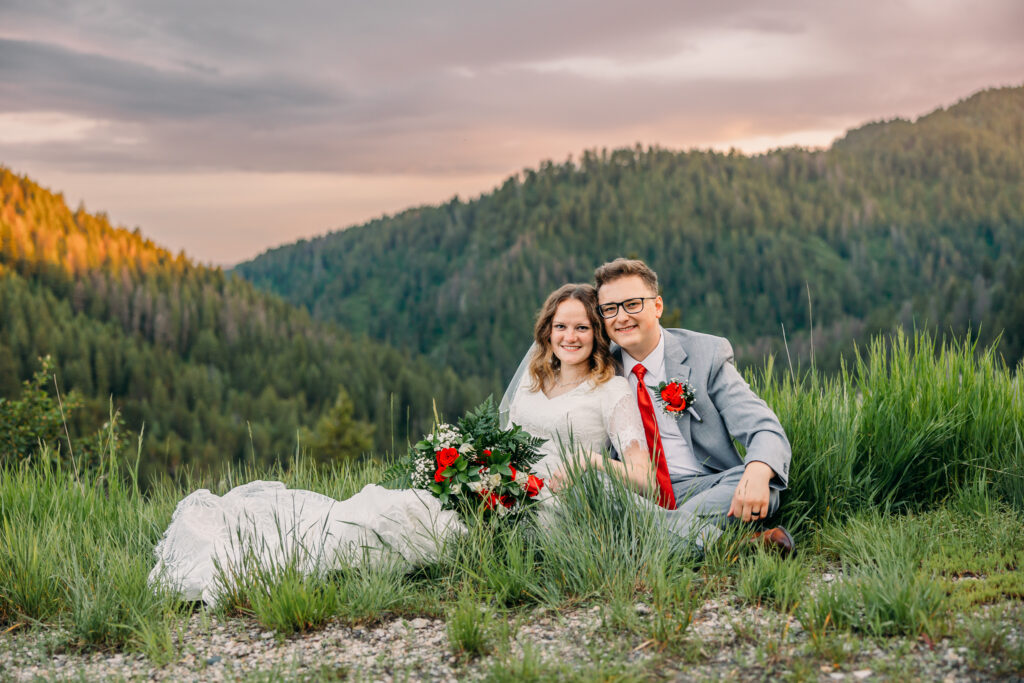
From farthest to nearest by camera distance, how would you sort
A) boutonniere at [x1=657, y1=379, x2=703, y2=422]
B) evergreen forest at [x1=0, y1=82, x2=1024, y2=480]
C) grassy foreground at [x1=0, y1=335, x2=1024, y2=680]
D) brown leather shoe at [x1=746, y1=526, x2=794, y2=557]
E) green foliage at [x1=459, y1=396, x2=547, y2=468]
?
evergreen forest at [x1=0, y1=82, x2=1024, y2=480]
boutonniere at [x1=657, y1=379, x2=703, y2=422]
green foliage at [x1=459, y1=396, x2=547, y2=468]
brown leather shoe at [x1=746, y1=526, x2=794, y2=557]
grassy foreground at [x1=0, y1=335, x2=1024, y2=680]

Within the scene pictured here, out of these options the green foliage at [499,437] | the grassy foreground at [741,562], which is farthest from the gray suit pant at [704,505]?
the green foliage at [499,437]

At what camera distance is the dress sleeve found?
447 cm

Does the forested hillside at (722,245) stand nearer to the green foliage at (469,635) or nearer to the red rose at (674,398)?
the red rose at (674,398)

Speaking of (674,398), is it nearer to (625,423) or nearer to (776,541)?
(625,423)

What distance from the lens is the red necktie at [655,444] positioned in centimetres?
443

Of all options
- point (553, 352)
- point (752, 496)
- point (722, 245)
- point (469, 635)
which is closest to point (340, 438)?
point (553, 352)

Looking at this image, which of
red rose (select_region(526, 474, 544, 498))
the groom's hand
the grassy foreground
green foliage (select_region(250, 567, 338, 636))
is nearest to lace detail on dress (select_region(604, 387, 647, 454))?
the grassy foreground

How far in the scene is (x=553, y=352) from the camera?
491cm

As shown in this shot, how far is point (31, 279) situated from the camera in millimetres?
104750

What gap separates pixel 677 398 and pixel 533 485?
3.07ft

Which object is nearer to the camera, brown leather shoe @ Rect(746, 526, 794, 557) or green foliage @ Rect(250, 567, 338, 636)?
green foliage @ Rect(250, 567, 338, 636)

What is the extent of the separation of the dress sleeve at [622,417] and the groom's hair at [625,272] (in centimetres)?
58

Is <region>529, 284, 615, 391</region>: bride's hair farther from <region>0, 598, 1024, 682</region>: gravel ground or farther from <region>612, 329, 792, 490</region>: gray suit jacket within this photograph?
<region>0, 598, 1024, 682</region>: gravel ground

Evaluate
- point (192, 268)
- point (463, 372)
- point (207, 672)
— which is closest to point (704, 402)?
point (207, 672)
